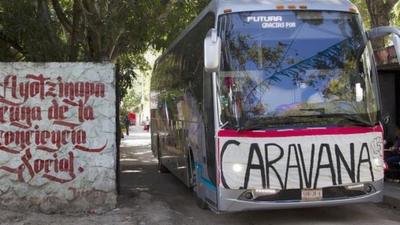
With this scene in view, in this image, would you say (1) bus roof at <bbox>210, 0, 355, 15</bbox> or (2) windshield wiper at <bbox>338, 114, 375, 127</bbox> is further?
(1) bus roof at <bbox>210, 0, 355, 15</bbox>

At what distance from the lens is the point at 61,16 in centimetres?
1711

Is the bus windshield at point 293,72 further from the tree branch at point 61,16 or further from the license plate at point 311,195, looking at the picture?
the tree branch at point 61,16

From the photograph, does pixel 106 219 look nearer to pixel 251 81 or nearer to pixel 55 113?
pixel 55 113

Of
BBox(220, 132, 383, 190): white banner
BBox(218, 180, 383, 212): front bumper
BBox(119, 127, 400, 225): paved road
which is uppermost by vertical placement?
BBox(220, 132, 383, 190): white banner

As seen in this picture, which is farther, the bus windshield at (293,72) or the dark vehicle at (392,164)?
the dark vehicle at (392,164)

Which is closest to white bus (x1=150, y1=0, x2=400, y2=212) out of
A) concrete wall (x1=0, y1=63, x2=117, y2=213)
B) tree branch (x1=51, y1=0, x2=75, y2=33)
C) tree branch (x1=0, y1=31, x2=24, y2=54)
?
concrete wall (x1=0, y1=63, x2=117, y2=213)

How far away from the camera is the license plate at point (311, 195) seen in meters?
7.85

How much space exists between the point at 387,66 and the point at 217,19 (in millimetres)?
5669

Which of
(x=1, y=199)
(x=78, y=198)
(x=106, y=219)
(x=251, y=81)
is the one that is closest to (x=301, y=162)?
(x=251, y=81)

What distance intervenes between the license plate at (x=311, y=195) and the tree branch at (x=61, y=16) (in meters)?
11.1

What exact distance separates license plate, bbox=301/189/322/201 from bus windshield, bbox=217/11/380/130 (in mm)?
890

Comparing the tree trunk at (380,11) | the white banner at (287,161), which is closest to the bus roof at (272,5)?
the white banner at (287,161)

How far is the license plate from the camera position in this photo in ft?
25.8

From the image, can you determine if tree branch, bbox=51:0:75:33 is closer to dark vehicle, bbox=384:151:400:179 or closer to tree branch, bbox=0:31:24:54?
tree branch, bbox=0:31:24:54
